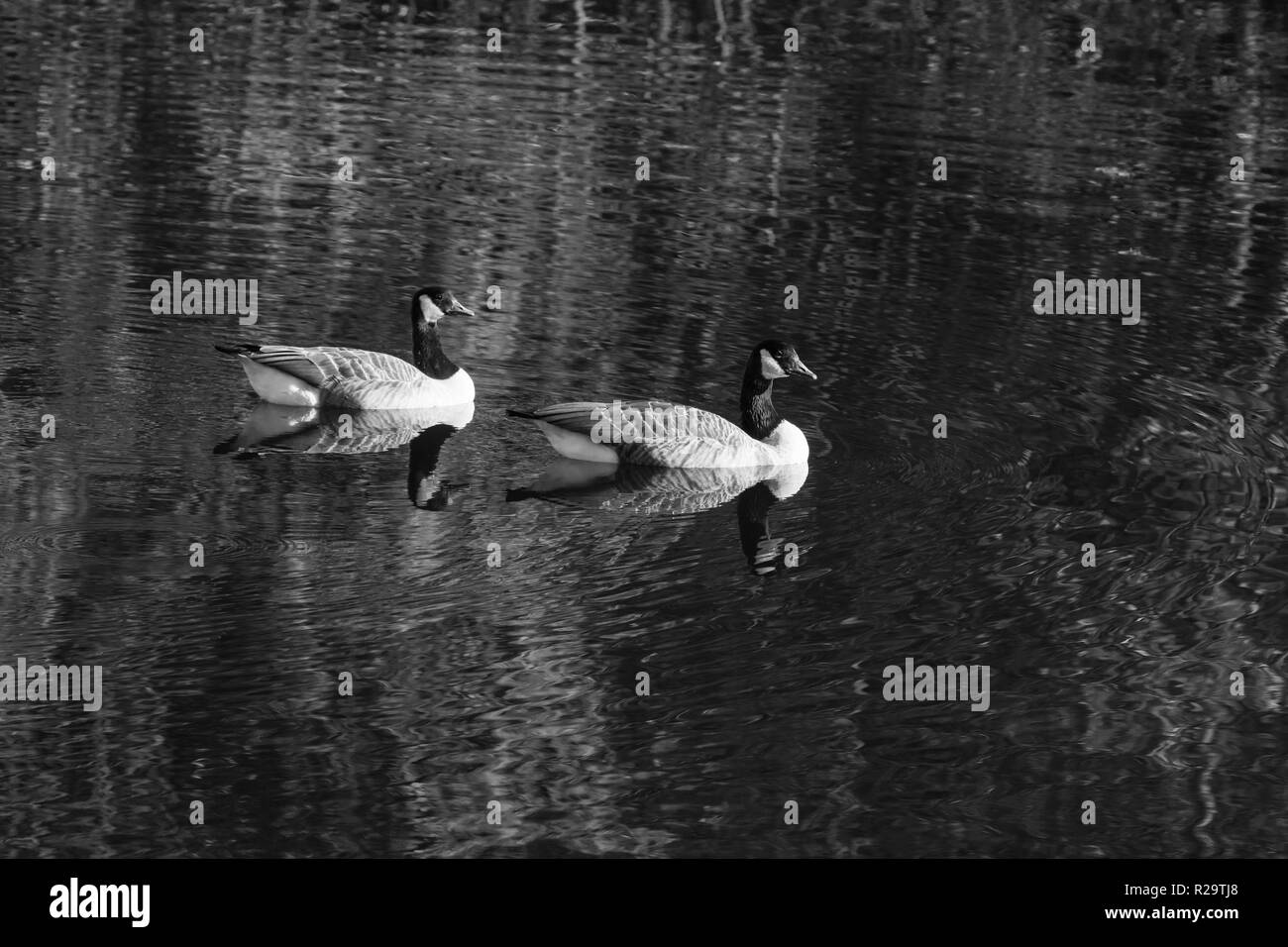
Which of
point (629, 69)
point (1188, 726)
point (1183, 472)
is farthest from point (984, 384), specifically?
point (629, 69)

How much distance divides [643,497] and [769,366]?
2.16 meters

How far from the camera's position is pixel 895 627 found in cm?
1438

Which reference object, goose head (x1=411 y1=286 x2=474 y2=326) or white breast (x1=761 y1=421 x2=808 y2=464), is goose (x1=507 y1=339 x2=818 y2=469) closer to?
white breast (x1=761 y1=421 x2=808 y2=464)

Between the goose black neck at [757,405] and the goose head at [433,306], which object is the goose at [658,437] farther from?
the goose head at [433,306]

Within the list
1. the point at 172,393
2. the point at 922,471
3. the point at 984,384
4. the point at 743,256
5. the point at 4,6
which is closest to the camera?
the point at 922,471

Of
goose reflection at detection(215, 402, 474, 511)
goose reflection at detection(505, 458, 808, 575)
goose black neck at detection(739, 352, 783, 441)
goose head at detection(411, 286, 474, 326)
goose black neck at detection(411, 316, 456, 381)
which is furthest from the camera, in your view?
goose head at detection(411, 286, 474, 326)

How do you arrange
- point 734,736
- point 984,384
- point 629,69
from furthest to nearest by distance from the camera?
point 629,69 < point 984,384 < point 734,736

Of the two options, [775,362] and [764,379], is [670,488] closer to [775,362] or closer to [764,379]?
[764,379]

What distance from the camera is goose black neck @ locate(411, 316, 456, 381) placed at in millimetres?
19812

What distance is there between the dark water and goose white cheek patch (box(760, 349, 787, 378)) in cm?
84

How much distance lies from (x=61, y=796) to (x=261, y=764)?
47.4 inches

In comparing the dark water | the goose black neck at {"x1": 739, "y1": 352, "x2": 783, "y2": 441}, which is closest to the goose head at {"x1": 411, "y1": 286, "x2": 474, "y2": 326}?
the dark water

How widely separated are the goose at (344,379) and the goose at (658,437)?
1729 millimetres

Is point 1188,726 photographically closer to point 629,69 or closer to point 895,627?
point 895,627
